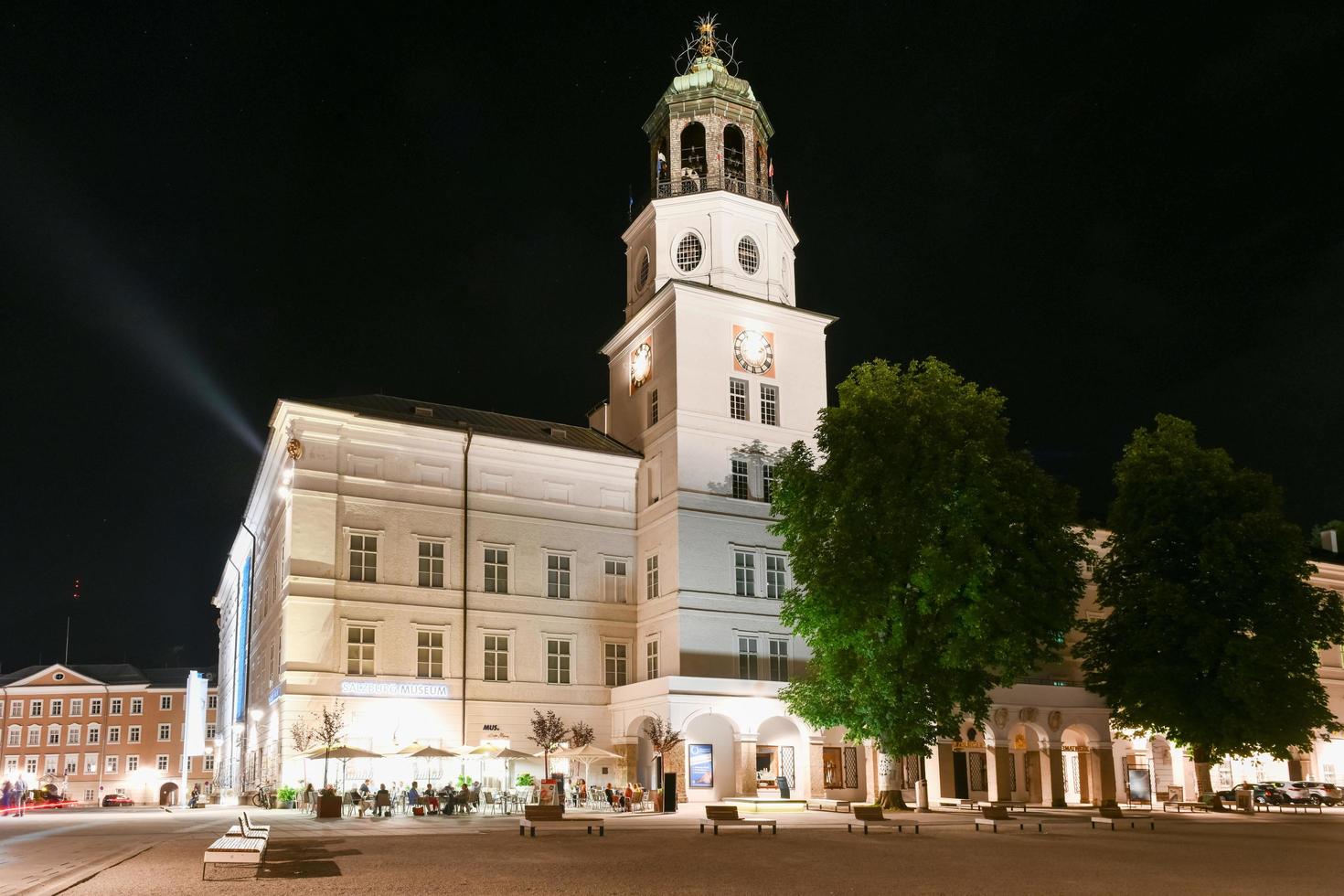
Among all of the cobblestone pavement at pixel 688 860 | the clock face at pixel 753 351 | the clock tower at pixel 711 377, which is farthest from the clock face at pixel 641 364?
the cobblestone pavement at pixel 688 860

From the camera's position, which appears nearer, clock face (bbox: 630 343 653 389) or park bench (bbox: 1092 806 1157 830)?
park bench (bbox: 1092 806 1157 830)

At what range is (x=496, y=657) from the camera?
47.3 meters

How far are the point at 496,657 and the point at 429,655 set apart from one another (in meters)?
2.71

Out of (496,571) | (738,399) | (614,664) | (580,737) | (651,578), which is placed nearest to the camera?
(580,737)

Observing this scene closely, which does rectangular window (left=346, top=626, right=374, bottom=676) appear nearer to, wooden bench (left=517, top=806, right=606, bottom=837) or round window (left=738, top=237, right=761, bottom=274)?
wooden bench (left=517, top=806, right=606, bottom=837)

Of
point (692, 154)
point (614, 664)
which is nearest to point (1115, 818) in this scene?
point (614, 664)

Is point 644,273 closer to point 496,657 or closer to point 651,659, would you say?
point 651,659

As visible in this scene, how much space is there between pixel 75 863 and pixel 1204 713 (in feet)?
116

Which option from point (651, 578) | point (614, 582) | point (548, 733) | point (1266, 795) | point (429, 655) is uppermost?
point (651, 578)

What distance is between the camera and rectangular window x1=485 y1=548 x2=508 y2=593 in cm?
4800

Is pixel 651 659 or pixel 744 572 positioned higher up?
pixel 744 572

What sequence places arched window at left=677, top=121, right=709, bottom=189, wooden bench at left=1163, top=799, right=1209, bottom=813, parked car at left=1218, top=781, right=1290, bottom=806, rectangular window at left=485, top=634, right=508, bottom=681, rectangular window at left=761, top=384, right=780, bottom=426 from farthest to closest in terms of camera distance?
1. arched window at left=677, top=121, right=709, bottom=189
2. rectangular window at left=761, top=384, right=780, bottom=426
3. parked car at left=1218, top=781, right=1290, bottom=806
4. rectangular window at left=485, top=634, right=508, bottom=681
5. wooden bench at left=1163, top=799, right=1209, bottom=813

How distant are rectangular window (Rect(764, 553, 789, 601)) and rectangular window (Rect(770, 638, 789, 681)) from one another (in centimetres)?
186

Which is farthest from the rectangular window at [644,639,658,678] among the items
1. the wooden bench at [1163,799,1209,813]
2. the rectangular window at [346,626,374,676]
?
the wooden bench at [1163,799,1209,813]
